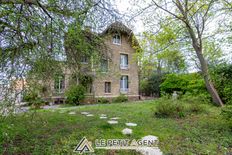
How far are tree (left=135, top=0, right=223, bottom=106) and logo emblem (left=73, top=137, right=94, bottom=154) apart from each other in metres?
6.49

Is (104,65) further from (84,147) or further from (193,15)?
(193,15)

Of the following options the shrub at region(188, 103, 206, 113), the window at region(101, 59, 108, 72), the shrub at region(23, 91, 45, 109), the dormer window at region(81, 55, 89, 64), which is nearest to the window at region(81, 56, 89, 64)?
the dormer window at region(81, 55, 89, 64)

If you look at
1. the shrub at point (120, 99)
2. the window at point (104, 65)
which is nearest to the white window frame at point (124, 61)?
the shrub at point (120, 99)

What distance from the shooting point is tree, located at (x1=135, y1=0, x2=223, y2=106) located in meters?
8.72

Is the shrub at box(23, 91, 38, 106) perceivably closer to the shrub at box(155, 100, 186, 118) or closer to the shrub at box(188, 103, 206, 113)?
the shrub at box(155, 100, 186, 118)

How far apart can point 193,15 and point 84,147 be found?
850 cm

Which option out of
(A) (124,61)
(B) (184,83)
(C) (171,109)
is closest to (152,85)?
(A) (124,61)

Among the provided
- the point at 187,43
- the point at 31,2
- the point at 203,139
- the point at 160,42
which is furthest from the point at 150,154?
the point at 187,43

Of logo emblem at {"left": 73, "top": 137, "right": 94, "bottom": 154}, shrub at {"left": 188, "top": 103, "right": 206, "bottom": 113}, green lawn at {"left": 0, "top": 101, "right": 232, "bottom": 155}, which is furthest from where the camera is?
shrub at {"left": 188, "top": 103, "right": 206, "bottom": 113}

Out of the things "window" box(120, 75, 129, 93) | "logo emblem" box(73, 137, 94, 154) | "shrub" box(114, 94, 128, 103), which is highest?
"window" box(120, 75, 129, 93)

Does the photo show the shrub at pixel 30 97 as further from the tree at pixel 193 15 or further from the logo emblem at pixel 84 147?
the tree at pixel 193 15

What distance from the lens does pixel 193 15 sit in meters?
9.38

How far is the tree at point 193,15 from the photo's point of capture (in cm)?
872

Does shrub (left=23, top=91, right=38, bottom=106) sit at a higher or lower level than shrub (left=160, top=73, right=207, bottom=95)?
lower
